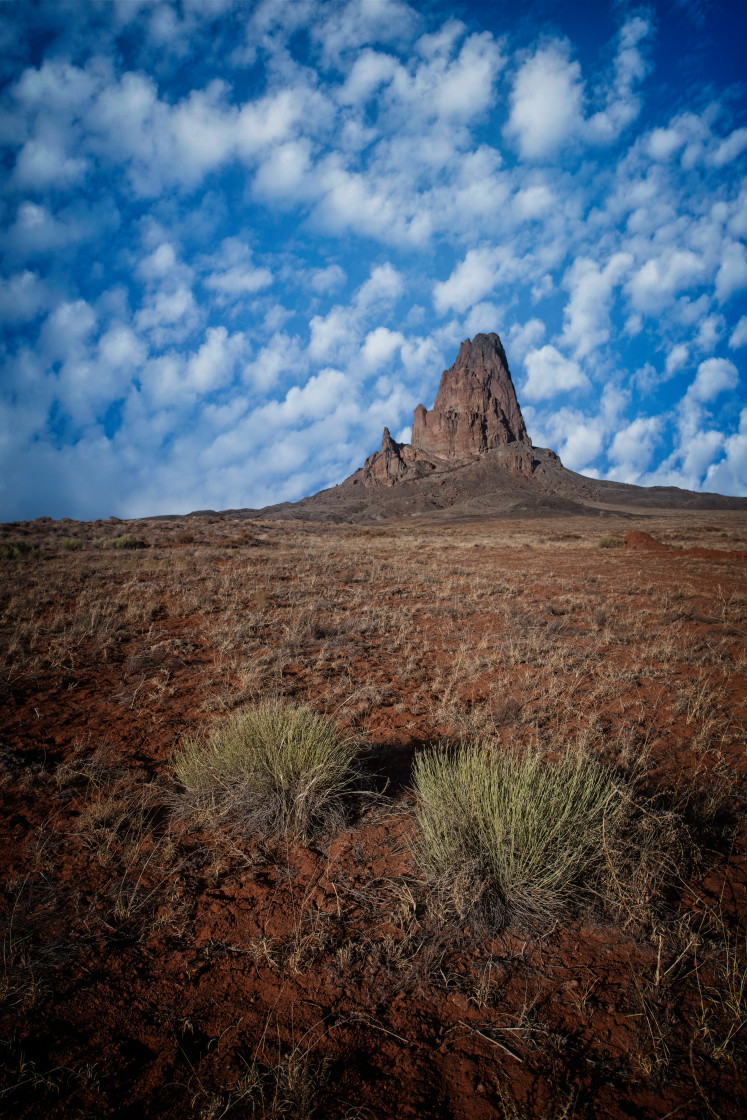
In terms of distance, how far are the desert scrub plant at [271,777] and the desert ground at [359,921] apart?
0.06m

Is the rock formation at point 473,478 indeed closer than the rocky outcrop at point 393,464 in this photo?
Yes

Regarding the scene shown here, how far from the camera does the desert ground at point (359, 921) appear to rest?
5.65ft

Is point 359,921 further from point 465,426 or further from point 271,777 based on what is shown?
point 465,426

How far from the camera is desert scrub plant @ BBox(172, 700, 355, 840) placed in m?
3.18

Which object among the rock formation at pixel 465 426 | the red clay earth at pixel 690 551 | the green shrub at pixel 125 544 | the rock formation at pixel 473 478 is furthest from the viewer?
the rock formation at pixel 465 426

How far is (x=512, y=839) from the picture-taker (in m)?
2.46

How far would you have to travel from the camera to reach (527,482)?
4604 inches

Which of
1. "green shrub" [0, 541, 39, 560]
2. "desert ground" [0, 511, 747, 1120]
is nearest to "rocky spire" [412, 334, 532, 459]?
"green shrub" [0, 541, 39, 560]

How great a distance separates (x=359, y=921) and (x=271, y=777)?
117 centimetres

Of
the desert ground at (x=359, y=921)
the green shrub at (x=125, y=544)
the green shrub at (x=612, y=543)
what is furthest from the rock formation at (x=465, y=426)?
the desert ground at (x=359, y=921)

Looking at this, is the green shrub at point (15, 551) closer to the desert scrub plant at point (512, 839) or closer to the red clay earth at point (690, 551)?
the desert scrub plant at point (512, 839)

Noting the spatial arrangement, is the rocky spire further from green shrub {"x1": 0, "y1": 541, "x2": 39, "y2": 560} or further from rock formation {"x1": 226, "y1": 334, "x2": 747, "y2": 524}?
green shrub {"x1": 0, "y1": 541, "x2": 39, "y2": 560}

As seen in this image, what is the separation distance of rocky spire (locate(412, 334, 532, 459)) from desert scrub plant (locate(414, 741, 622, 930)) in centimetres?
14470

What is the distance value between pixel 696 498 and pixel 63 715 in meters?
137
